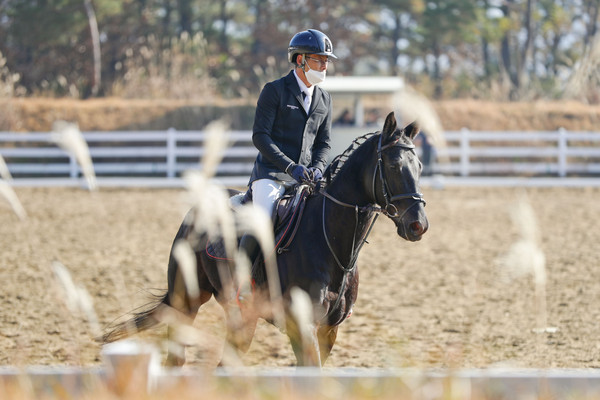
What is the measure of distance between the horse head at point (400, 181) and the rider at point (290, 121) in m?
0.53

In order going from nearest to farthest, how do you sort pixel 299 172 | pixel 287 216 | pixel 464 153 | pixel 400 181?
pixel 400 181
pixel 299 172
pixel 287 216
pixel 464 153

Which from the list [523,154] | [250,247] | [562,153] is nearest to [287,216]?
[250,247]

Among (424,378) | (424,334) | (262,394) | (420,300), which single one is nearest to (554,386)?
(424,378)

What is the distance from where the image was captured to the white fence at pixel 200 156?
22734 mm

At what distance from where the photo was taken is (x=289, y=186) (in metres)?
5.53

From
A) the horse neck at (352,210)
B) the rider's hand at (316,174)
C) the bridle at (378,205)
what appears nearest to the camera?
the bridle at (378,205)

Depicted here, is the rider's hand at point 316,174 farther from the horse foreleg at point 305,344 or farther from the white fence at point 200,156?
the white fence at point 200,156

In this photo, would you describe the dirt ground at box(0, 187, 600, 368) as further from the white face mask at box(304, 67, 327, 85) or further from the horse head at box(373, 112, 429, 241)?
the white face mask at box(304, 67, 327, 85)

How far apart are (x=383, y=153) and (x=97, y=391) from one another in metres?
2.38

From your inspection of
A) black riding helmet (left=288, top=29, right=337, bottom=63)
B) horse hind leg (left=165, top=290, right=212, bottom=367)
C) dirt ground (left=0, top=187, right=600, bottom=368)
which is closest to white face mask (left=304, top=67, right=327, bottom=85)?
black riding helmet (left=288, top=29, right=337, bottom=63)

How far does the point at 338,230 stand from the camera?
16.8 ft

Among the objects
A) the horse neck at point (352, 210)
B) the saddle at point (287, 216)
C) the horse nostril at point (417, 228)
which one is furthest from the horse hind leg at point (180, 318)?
the horse nostril at point (417, 228)

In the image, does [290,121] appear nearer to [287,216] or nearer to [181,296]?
[287,216]

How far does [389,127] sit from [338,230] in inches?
28.4
